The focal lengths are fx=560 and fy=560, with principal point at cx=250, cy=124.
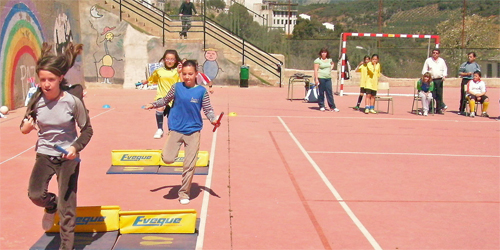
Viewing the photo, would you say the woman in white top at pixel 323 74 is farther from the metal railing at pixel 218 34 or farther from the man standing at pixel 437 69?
the metal railing at pixel 218 34

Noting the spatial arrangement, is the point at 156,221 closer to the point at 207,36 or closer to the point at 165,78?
the point at 165,78

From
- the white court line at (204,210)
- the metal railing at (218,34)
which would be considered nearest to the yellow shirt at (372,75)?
the white court line at (204,210)

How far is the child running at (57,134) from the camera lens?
4.84 m

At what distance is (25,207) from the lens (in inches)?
261

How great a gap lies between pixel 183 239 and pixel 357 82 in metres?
26.0

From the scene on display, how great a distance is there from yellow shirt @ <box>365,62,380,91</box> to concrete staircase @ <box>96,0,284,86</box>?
9.83m

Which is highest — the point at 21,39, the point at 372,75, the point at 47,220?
the point at 21,39

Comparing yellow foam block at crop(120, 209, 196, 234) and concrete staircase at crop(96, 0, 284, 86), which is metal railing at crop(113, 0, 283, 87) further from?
yellow foam block at crop(120, 209, 196, 234)

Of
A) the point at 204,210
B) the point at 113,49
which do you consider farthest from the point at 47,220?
the point at 113,49

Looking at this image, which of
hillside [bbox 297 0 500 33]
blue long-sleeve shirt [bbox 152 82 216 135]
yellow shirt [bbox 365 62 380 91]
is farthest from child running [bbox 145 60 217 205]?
hillside [bbox 297 0 500 33]

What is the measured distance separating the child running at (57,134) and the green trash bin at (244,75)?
20070 mm

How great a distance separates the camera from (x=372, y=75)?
1641 centimetres

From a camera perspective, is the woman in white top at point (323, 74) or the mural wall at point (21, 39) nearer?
the mural wall at point (21, 39)

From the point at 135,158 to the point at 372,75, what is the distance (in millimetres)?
9589
